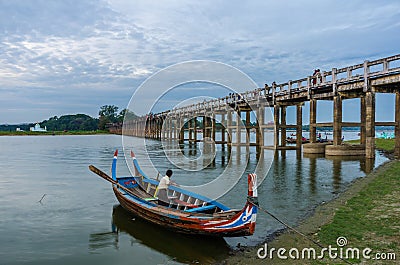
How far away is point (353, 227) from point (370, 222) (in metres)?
0.74

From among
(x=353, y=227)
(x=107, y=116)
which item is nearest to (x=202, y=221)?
(x=353, y=227)

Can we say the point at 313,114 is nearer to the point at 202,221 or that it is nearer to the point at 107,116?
the point at 202,221

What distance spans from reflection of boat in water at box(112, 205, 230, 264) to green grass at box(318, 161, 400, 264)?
2.91 meters

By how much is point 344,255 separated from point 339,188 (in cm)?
971

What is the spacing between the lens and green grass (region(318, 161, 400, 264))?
8.60 m

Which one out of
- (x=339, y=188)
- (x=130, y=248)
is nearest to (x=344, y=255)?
(x=130, y=248)

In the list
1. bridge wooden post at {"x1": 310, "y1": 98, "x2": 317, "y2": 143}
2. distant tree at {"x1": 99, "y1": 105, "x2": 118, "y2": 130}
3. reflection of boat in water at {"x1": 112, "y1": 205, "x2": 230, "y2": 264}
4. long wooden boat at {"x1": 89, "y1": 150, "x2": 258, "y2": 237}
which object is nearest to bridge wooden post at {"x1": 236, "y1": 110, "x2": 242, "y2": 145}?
bridge wooden post at {"x1": 310, "y1": 98, "x2": 317, "y2": 143}

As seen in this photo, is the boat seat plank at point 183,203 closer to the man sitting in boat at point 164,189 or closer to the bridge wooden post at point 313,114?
the man sitting in boat at point 164,189

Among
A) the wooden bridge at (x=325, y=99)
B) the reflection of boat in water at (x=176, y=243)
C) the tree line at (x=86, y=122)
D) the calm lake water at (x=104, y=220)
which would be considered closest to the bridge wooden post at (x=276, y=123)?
the wooden bridge at (x=325, y=99)

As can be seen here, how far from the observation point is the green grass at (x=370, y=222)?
8.60m

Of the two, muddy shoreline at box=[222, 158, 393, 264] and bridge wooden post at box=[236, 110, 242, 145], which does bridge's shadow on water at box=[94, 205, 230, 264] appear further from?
bridge wooden post at box=[236, 110, 242, 145]

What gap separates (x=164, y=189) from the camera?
40.2 feet

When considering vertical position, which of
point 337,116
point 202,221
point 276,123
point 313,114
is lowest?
point 202,221

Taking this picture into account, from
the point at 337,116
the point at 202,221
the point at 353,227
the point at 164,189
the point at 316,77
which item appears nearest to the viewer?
the point at 202,221
